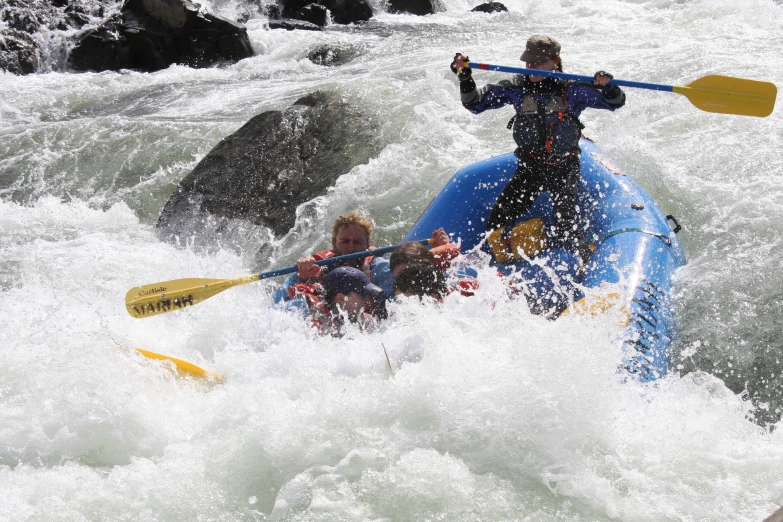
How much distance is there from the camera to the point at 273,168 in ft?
21.1

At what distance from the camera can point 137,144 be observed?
7.77 metres

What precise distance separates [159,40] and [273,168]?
20.1 ft

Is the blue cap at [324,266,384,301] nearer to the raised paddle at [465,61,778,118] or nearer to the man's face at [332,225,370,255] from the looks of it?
the man's face at [332,225,370,255]

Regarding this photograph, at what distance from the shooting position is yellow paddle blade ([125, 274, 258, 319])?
423 cm

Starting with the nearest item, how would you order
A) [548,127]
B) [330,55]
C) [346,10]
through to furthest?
[548,127] → [330,55] → [346,10]

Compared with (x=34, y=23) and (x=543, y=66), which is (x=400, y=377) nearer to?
(x=543, y=66)

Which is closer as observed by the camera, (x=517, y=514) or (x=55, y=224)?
(x=517, y=514)

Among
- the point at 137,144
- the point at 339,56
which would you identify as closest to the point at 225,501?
the point at 137,144

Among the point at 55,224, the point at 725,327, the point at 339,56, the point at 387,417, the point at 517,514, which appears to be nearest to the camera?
the point at 517,514

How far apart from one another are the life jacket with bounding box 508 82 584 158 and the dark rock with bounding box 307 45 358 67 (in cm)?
705

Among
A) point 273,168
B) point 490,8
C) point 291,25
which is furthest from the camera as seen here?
point 490,8

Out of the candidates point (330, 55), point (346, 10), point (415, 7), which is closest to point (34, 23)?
point (330, 55)

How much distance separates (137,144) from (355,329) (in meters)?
4.95

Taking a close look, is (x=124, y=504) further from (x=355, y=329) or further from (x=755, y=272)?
(x=755, y=272)
